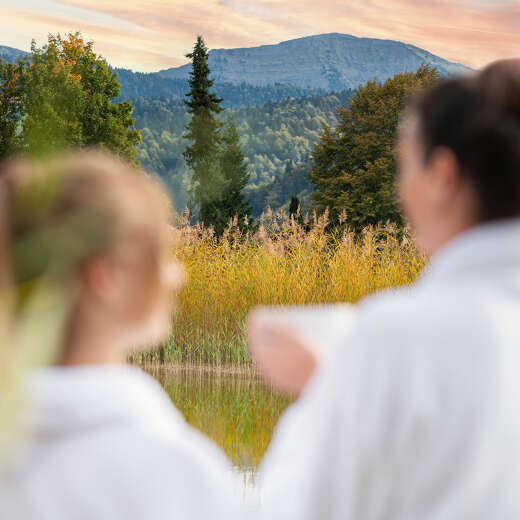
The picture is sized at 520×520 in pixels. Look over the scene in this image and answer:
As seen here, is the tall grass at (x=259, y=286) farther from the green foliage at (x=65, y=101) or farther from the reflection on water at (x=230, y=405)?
the green foliage at (x=65, y=101)

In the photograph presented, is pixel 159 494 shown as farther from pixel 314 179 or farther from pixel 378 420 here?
pixel 314 179

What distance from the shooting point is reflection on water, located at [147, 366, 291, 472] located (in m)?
5.57

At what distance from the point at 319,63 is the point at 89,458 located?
174342 mm

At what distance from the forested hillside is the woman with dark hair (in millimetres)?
65536

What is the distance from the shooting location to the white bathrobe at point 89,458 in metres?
0.90

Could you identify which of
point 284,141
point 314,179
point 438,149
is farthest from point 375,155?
point 284,141

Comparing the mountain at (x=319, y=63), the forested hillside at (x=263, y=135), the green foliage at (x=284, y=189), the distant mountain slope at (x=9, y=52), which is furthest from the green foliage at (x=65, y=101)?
the mountain at (x=319, y=63)

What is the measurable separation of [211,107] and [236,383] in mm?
31425

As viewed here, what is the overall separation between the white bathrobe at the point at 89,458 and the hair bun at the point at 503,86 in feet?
1.81

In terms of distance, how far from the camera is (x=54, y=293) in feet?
3.00

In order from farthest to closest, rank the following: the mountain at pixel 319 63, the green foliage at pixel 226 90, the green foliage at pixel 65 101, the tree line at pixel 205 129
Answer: the mountain at pixel 319 63 < the green foliage at pixel 226 90 < the green foliage at pixel 65 101 < the tree line at pixel 205 129

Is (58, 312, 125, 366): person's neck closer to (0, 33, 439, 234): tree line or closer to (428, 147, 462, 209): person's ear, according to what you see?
(428, 147, 462, 209): person's ear

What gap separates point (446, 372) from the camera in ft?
2.63

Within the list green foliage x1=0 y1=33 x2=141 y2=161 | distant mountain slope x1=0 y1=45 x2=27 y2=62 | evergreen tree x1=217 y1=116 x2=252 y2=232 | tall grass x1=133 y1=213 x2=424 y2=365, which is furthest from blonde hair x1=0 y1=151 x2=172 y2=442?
distant mountain slope x1=0 y1=45 x2=27 y2=62
